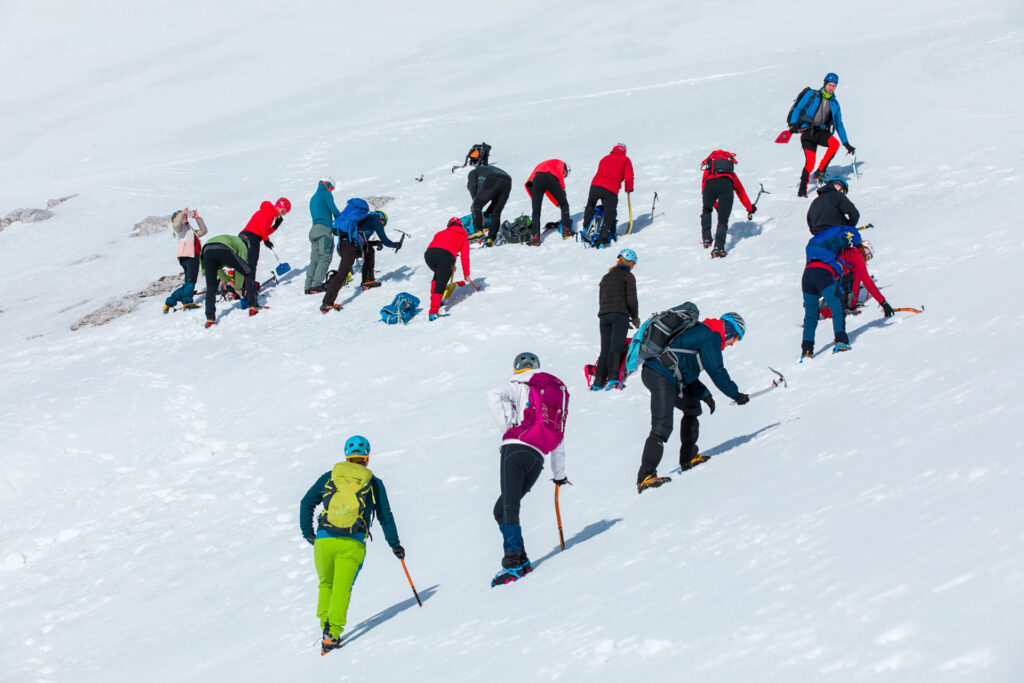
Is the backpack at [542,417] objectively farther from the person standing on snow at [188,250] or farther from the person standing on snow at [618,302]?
the person standing on snow at [188,250]

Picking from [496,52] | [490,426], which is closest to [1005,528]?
[490,426]

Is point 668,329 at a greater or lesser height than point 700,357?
greater

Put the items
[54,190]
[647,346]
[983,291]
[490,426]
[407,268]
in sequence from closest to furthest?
[647,346] → [983,291] → [490,426] → [407,268] → [54,190]

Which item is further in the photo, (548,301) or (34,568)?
(548,301)

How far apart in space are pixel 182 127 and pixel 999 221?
25104 mm

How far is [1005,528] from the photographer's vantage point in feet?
13.0

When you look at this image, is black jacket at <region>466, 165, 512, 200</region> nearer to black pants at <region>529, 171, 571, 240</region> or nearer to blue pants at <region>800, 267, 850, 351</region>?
black pants at <region>529, 171, 571, 240</region>

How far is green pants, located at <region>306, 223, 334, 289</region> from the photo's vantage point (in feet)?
48.2

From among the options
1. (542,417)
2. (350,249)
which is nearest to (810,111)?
(350,249)

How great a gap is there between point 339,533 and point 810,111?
419 inches

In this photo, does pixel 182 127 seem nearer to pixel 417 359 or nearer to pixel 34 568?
pixel 417 359

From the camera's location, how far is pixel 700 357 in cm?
717

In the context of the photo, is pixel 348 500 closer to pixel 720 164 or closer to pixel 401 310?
pixel 401 310

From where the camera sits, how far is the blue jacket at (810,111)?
14.1 meters
